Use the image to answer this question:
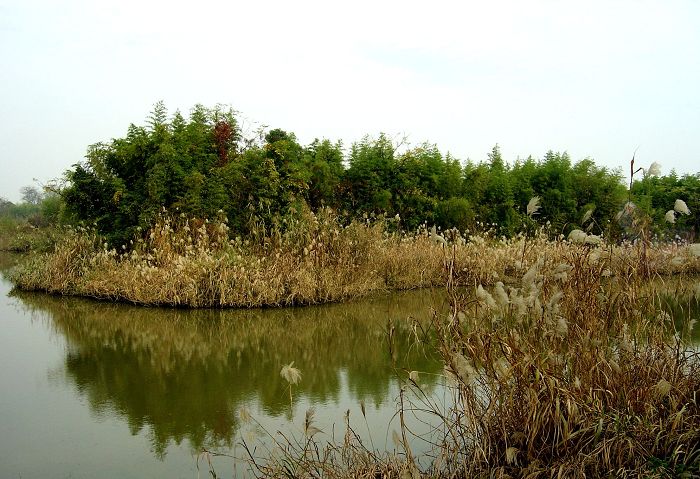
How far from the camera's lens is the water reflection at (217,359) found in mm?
4531

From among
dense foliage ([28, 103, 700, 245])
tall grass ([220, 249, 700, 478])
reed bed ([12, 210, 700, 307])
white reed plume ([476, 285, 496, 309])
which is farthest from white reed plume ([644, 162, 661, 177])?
dense foliage ([28, 103, 700, 245])

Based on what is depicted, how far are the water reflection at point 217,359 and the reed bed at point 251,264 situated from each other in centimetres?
36

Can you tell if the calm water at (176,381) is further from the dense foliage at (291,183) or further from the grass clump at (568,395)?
the dense foliage at (291,183)

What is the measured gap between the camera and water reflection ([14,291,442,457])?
178 inches

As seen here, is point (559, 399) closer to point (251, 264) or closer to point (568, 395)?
point (568, 395)

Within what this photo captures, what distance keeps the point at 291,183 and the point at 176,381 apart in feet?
18.2

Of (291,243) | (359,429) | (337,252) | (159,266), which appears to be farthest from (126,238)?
(359,429)

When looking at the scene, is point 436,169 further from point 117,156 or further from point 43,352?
point 43,352

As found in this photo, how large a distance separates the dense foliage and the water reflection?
2.19 metres

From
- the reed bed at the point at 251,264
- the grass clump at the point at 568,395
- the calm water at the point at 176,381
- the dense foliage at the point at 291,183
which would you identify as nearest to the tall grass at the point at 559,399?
the grass clump at the point at 568,395

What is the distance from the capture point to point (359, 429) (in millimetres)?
4047

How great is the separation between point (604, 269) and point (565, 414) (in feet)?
2.73

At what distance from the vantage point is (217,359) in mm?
6156

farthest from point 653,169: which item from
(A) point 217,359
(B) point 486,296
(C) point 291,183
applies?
(C) point 291,183
